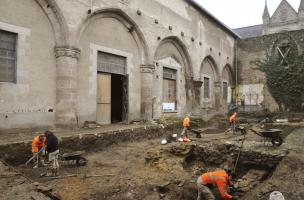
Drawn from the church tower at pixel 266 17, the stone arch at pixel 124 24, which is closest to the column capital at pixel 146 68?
the stone arch at pixel 124 24

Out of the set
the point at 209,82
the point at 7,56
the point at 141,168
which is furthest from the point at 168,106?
the point at 7,56

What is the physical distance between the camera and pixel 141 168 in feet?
27.6

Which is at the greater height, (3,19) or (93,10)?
(93,10)

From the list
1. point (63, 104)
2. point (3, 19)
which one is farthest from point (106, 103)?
point (3, 19)

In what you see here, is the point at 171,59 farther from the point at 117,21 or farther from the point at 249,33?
the point at 249,33

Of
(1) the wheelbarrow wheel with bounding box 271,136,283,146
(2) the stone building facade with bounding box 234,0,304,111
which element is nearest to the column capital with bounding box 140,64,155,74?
(1) the wheelbarrow wheel with bounding box 271,136,283,146

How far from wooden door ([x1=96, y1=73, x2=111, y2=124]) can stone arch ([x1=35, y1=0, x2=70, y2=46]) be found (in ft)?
8.64

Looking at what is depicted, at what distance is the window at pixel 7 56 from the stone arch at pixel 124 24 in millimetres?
2654

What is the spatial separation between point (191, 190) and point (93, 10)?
30.9 ft

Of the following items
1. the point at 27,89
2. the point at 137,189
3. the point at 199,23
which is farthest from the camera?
the point at 199,23

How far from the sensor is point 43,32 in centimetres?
1069

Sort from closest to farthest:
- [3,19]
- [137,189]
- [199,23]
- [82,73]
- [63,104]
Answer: [137,189], [3,19], [63,104], [82,73], [199,23]

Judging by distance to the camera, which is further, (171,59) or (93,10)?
(171,59)

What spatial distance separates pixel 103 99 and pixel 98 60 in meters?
1.98
